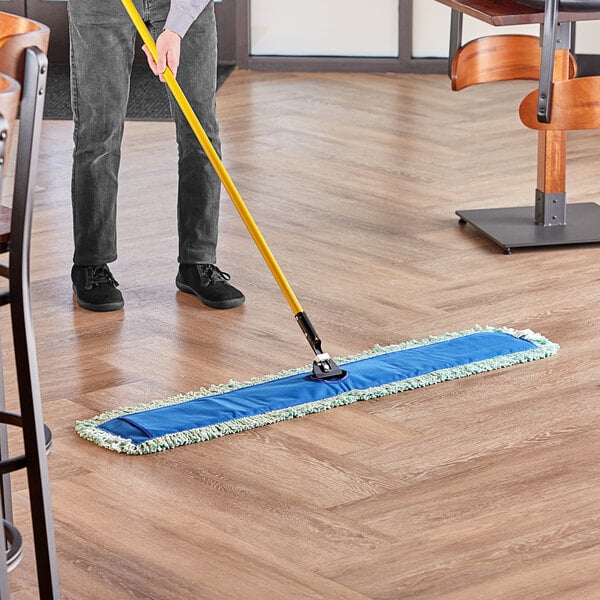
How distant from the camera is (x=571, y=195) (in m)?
3.86

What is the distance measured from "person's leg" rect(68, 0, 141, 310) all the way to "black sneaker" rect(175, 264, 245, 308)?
17cm

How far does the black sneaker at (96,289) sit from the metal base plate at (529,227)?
1.04m

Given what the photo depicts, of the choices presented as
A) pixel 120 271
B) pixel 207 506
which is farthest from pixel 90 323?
pixel 207 506

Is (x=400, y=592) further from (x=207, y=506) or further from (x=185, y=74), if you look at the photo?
(x=185, y=74)

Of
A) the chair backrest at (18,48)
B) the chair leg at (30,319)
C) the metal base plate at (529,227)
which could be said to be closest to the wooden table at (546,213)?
the metal base plate at (529,227)

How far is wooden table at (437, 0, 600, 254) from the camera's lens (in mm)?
3324

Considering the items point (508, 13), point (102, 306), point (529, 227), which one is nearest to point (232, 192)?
point (102, 306)

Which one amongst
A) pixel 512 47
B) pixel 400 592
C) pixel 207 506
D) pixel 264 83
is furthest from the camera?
pixel 264 83

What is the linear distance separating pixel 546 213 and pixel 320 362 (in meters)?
1.19

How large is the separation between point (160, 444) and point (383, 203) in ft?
5.71

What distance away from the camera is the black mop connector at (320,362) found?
2502 millimetres

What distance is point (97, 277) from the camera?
9.79 ft

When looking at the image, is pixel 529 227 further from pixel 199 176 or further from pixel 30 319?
pixel 30 319

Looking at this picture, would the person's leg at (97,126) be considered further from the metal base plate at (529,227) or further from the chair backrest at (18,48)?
the chair backrest at (18,48)
